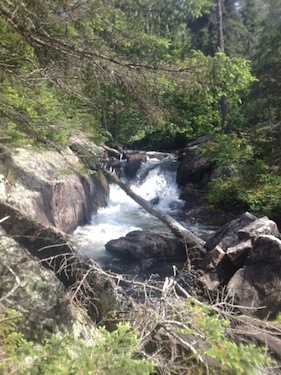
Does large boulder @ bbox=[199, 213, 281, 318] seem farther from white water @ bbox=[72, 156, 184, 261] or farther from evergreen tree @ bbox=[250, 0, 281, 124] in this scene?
evergreen tree @ bbox=[250, 0, 281, 124]

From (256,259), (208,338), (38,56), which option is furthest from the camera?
(256,259)

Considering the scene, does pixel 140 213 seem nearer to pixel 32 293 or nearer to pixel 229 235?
pixel 229 235

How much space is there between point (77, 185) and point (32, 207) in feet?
11.2

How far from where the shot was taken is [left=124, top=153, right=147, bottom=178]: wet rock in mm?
17844

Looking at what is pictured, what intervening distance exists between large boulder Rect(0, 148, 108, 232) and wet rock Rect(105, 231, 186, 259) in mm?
2022

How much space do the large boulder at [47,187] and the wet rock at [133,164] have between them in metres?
5.86

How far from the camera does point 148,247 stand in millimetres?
8695

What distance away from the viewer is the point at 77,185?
10938mm

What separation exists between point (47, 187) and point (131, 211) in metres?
5.68

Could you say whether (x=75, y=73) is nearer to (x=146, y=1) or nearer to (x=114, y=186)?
(x=146, y=1)

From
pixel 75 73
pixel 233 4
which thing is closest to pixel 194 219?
pixel 75 73

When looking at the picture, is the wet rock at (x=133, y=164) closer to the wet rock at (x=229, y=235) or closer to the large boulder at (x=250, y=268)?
the wet rock at (x=229, y=235)

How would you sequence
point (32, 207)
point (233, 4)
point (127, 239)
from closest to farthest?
point (32, 207) → point (127, 239) → point (233, 4)

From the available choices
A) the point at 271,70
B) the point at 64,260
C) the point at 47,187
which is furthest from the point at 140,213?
the point at 64,260
